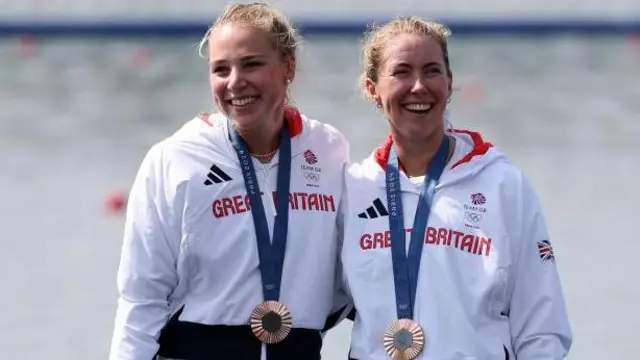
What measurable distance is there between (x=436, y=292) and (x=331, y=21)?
10.0m

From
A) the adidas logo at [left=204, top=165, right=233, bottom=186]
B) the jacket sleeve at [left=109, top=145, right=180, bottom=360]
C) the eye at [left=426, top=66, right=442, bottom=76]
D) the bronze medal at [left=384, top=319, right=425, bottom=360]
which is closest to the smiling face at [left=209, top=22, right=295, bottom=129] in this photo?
the adidas logo at [left=204, top=165, right=233, bottom=186]

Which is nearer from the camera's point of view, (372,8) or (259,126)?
(259,126)

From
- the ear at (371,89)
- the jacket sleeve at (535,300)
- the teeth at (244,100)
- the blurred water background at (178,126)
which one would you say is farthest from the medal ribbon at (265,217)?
the blurred water background at (178,126)

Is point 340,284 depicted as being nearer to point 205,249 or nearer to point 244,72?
point 205,249

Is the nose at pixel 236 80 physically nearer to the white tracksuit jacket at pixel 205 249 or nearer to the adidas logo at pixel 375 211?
the white tracksuit jacket at pixel 205 249

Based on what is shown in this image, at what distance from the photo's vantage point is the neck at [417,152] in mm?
3279

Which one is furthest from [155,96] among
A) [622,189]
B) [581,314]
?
[581,314]

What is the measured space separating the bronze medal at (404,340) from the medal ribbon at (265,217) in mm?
321

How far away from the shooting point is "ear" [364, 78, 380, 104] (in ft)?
11.0

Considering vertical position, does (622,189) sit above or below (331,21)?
below

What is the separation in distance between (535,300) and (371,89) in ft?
2.16

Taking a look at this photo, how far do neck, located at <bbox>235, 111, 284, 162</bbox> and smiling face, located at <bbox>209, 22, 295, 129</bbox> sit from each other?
0.05 meters

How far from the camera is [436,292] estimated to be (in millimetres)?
3127

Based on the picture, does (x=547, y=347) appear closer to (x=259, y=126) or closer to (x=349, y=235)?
(x=349, y=235)
